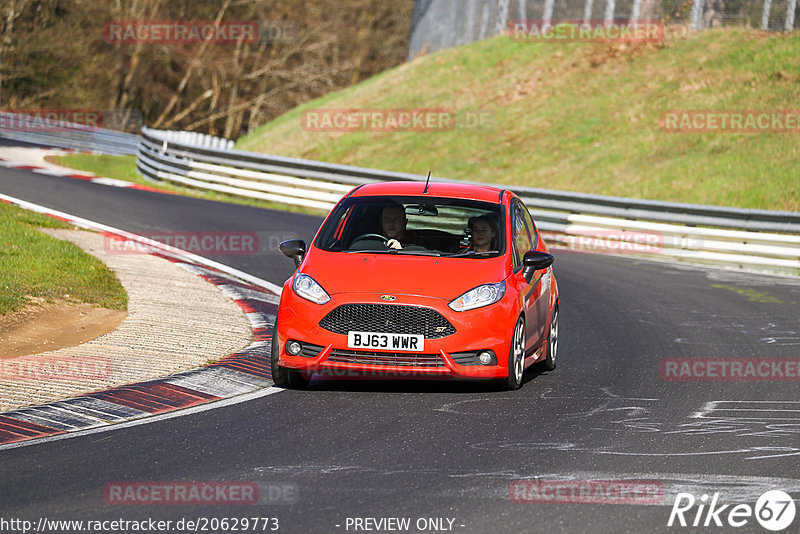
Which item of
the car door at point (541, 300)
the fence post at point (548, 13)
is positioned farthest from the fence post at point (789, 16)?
the car door at point (541, 300)

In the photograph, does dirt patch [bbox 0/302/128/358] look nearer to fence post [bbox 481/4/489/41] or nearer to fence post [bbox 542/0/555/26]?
fence post [bbox 542/0/555/26]

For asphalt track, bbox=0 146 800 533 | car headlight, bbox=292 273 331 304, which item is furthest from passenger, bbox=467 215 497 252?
car headlight, bbox=292 273 331 304

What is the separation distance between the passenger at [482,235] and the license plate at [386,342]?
141 centimetres

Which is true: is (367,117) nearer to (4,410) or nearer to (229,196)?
(229,196)

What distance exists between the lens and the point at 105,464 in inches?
251

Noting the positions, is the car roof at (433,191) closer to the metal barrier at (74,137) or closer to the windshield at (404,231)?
the windshield at (404,231)

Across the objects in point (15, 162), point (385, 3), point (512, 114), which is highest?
point (385, 3)

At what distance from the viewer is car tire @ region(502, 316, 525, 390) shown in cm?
879

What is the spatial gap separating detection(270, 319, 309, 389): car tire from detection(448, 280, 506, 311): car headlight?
52.5 inches

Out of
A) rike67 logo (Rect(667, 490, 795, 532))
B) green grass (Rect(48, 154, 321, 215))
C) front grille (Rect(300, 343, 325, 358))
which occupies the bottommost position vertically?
green grass (Rect(48, 154, 321, 215))

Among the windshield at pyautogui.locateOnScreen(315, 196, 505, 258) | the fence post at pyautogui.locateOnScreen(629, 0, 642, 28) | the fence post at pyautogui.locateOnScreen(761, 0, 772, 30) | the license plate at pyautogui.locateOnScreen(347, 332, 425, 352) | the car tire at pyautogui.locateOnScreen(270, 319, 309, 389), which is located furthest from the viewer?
the fence post at pyautogui.locateOnScreen(629, 0, 642, 28)

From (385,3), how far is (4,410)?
5771 centimetres

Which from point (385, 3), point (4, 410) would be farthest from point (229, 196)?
point (385, 3)

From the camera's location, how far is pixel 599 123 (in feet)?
103
